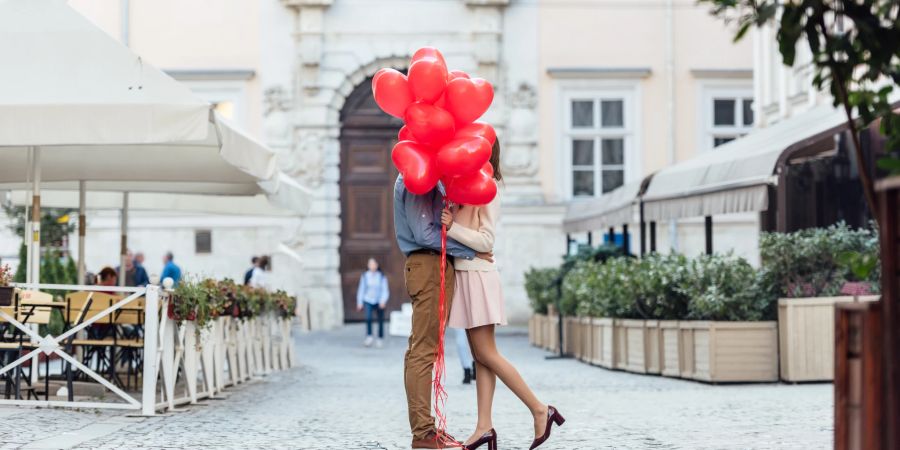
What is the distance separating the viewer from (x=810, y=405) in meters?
10.8

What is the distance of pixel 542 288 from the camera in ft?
70.2

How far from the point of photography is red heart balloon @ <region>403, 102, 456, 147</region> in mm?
7496

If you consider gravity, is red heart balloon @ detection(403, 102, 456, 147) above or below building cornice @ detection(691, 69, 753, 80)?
below

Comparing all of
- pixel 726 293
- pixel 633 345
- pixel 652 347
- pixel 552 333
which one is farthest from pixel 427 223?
pixel 552 333

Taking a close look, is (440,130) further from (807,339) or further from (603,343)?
(603,343)

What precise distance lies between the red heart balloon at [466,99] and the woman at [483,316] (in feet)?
1.61

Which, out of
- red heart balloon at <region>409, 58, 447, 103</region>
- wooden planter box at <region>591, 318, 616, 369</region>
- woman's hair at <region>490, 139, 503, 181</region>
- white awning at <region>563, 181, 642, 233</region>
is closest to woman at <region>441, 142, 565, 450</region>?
woman's hair at <region>490, 139, 503, 181</region>

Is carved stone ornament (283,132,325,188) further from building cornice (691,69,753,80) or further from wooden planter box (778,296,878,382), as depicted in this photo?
wooden planter box (778,296,878,382)

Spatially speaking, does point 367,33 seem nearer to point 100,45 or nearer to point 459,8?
point 459,8

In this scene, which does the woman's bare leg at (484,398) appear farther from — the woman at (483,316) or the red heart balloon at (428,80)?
the red heart balloon at (428,80)

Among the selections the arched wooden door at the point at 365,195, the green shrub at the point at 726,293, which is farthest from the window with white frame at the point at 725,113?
the green shrub at the point at 726,293

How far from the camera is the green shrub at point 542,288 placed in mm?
20359

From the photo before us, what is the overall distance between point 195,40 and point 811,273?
56.0 ft

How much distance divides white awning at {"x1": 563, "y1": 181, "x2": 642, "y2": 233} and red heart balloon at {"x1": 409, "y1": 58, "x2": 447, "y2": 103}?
1032cm
